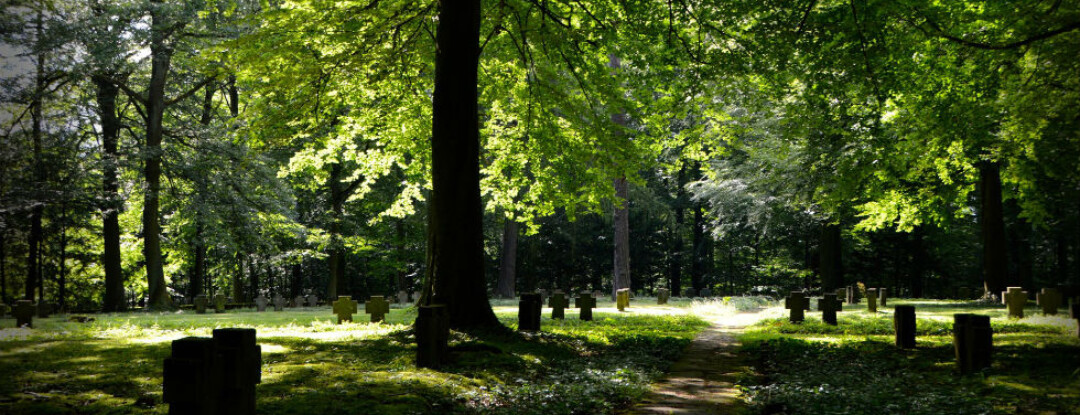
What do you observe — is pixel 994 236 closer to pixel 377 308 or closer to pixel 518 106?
pixel 518 106

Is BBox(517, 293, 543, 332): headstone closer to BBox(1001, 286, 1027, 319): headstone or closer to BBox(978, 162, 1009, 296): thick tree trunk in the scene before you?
BBox(1001, 286, 1027, 319): headstone

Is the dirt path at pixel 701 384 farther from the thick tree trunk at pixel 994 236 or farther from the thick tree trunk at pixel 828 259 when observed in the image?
the thick tree trunk at pixel 828 259

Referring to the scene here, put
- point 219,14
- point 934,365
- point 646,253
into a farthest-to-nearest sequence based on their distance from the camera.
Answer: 1. point 646,253
2. point 219,14
3. point 934,365

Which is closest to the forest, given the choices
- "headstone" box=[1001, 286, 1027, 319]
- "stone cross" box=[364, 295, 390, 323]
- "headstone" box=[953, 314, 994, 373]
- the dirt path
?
"headstone" box=[1001, 286, 1027, 319]

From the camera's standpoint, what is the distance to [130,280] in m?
37.6

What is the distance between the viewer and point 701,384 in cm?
760

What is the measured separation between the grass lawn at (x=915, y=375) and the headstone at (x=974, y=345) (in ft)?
0.56

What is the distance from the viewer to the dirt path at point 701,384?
626 cm

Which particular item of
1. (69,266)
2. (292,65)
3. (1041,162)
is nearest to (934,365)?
(1041,162)

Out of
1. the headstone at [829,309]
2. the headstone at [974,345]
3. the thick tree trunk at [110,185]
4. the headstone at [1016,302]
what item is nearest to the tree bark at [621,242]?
the headstone at [829,309]

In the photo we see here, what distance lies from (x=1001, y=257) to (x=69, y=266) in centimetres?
4426

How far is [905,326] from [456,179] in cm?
793

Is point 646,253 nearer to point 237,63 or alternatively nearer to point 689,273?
point 689,273

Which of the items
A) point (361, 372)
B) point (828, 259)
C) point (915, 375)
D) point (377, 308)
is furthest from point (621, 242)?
point (361, 372)
